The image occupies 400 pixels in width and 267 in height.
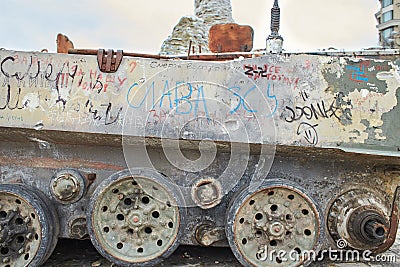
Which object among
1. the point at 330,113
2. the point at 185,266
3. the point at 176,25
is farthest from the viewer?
the point at 176,25

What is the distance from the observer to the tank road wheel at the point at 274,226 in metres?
4.32

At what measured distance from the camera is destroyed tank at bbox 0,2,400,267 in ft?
13.8

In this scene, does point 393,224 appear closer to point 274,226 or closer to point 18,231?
point 274,226

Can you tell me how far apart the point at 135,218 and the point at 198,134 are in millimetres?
1058

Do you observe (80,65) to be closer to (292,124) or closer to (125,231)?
(125,231)

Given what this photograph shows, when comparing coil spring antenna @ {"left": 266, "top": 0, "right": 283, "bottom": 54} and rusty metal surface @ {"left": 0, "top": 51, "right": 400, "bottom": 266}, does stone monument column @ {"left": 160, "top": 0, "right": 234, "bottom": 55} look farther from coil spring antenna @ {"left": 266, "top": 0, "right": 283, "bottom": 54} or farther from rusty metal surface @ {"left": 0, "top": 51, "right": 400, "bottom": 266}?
rusty metal surface @ {"left": 0, "top": 51, "right": 400, "bottom": 266}

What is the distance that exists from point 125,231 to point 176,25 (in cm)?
1283

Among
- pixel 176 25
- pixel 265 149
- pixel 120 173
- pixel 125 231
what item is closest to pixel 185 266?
pixel 125 231

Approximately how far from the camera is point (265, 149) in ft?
14.4

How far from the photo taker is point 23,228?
4344 mm

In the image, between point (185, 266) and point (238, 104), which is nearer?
point (238, 104)

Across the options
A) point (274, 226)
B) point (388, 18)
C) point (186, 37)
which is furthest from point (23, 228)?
point (388, 18)

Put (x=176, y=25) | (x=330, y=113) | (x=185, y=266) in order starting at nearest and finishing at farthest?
(x=330, y=113), (x=185, y=266), (x=176, y=25)

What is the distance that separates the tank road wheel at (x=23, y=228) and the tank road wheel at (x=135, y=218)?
0.45 metres
